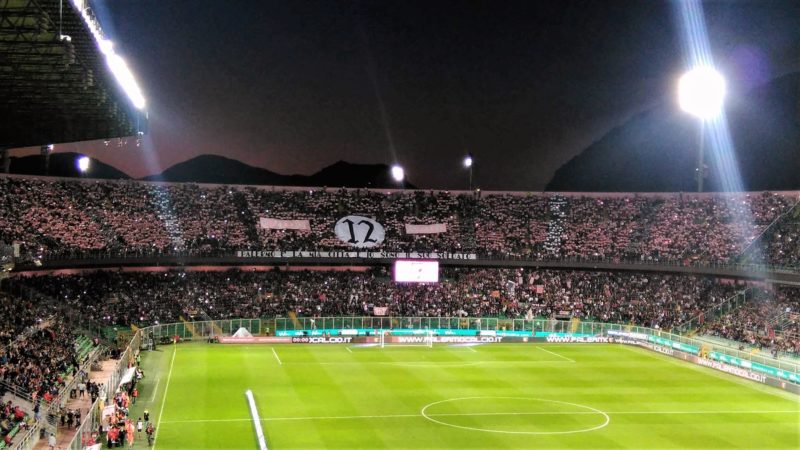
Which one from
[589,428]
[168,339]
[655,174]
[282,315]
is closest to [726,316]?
[589,428]

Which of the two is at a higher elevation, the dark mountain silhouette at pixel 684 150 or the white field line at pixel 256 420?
the dark mountain silhouette at pixel 684 150

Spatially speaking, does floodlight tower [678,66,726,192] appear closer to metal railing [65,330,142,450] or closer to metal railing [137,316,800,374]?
metal railing [137,316,800,374]

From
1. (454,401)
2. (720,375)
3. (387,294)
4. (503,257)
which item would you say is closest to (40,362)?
(454,401)

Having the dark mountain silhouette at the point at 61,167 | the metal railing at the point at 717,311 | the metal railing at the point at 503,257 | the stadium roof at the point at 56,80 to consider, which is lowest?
the metal railing at the point at 717,311

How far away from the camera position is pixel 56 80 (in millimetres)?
25734

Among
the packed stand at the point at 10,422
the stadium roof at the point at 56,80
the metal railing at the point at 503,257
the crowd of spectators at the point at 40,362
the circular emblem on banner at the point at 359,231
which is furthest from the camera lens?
the circular emblem on banner at the point at 359,231

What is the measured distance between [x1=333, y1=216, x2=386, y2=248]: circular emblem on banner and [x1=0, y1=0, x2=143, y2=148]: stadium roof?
30795 mm

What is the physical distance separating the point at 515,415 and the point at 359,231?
36.8 metres

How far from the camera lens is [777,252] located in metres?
54.9

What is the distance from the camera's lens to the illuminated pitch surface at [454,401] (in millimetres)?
28234

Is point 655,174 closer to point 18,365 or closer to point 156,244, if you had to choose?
point 156,244

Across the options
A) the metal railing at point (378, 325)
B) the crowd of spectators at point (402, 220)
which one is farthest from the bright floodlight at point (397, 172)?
the metal railing at point (378, 325)

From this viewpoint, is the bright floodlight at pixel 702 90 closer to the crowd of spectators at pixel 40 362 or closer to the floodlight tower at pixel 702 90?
the floodlight tower at pixel 702 90

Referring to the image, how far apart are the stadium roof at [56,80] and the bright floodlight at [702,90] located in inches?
1383
